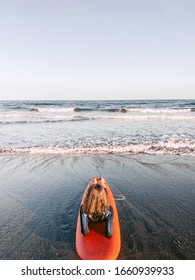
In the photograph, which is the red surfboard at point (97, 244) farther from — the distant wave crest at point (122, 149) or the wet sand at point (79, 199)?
the distant wave crest at point (122, 149)

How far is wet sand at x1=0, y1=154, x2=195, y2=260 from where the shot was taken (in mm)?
4234

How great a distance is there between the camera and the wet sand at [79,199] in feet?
13.9

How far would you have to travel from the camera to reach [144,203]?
19.3ft

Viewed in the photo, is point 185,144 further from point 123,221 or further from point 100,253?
point 100,253

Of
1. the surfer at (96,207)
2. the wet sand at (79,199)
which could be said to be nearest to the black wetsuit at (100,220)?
the surfer at (96,207)

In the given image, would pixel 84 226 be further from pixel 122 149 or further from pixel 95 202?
pixel 122 149

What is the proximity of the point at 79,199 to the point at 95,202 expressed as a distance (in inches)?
77.8

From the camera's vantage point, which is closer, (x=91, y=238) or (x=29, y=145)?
(x=91, y=238)

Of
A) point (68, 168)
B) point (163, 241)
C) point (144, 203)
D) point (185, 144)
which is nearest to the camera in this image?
point (163, 241)

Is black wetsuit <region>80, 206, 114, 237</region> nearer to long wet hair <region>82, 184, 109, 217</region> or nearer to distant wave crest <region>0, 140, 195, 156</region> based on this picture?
long wet hair <region>82, 184, 109, 217</region>

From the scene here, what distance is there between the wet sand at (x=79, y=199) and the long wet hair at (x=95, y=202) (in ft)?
2.29
